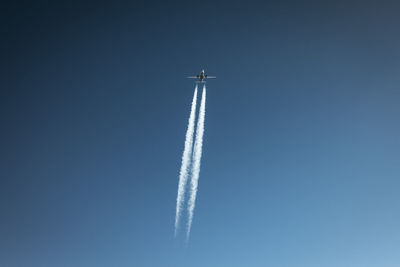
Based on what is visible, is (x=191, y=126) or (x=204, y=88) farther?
(x=204, y=88)

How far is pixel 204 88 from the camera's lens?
481 ft

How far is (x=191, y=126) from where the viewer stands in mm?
135875

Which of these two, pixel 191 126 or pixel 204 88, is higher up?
pixel 204 88

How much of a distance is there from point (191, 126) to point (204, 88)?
19.1 meters
